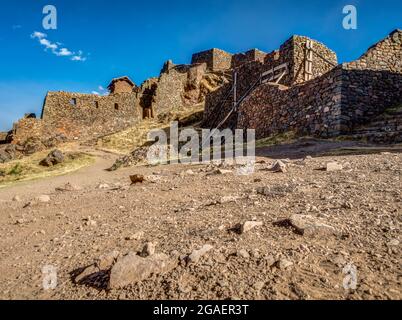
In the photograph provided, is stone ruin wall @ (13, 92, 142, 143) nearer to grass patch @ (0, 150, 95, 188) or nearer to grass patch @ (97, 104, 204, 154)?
grass patch @ (97, 104, 204, 154)

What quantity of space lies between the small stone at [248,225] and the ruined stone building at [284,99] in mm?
10834

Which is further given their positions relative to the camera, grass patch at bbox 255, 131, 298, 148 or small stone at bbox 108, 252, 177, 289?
grass patch at bbox 255, 131, 298, 148

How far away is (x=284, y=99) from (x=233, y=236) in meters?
14.5

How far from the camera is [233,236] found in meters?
3.69

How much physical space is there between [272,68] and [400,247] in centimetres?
1947

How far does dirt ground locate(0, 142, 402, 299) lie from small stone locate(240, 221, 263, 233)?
55 millimetres

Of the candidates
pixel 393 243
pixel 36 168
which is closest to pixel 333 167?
pixel 393 243

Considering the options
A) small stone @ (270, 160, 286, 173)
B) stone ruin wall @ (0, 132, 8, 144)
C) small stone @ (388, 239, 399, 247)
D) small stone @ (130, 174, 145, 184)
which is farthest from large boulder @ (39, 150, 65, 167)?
small stone @ (388, 239, 399, 247)

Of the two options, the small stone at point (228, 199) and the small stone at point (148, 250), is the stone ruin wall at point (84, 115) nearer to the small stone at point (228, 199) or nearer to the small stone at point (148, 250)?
the small stone at point (228, 199)

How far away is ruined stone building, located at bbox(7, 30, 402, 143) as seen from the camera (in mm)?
13859

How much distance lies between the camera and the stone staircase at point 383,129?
1104 centimetres

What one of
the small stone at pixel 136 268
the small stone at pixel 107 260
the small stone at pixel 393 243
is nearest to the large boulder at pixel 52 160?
the small stone at pixel 107 260

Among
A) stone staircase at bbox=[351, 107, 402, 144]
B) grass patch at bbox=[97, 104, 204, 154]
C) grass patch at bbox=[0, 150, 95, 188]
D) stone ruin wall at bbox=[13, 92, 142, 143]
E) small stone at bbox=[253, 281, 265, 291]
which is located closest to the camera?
small stone at bbox=[253, 281, 265, 291]
